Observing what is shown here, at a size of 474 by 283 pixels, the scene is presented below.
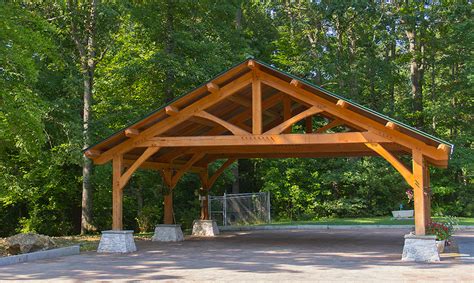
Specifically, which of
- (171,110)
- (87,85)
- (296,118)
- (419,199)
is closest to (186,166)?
(171,110)

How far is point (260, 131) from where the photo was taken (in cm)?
1293

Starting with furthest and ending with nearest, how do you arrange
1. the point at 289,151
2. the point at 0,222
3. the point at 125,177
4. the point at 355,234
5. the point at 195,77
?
the point at 0,222 → the point at 195,77 → the point at 355,234 → the point at 289,151 → the point at 125,177

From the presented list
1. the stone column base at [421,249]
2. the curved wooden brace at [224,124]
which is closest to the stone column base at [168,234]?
the curved wooden brace at [224,124]

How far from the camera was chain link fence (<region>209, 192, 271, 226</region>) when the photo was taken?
24516mm

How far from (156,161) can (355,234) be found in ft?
25.2

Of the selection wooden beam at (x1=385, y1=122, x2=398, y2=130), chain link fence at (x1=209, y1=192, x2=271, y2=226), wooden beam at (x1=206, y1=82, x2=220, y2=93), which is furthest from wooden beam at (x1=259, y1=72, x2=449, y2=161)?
chain link fence at (x1=209, y1=192, x2=271, y2=226)

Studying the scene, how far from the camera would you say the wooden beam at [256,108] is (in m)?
12.9

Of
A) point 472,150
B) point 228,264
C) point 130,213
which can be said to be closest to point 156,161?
point 228,264

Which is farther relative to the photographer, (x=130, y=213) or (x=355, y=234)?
(x=130, y=213)

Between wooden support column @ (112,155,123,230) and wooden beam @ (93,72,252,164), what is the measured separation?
26 centimetres

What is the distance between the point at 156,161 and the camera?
1650cm

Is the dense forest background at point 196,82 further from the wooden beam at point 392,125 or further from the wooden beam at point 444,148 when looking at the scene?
the wooden beam at point 444,148

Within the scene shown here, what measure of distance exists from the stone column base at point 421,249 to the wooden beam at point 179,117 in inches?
214

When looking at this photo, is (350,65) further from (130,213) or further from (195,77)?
(130,213)
